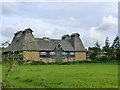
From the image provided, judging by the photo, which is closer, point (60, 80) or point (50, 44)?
point (60, 80)

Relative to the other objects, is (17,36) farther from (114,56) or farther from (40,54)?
(114,56)

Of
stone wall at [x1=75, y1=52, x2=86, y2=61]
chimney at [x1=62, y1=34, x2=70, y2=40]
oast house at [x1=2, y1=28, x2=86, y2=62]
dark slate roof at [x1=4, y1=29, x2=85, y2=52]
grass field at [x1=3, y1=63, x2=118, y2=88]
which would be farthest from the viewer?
chimney at [x1=62, y1=34, x2=70, y2=40]

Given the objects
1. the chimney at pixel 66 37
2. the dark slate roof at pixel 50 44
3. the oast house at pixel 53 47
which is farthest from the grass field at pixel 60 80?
the chimney at pixel 66 37

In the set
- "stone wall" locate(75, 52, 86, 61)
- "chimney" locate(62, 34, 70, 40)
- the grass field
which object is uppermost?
"chimney" locate(62, 34, 70, 40)

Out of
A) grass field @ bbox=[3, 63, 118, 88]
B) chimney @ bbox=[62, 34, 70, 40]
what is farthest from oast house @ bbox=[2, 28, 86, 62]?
grass field @ bbox=[3, 63, 118, 88]

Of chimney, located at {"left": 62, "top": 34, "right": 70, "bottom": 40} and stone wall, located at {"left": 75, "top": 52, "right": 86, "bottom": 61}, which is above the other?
chimney, located at {"left": 62, "top": 34, "right": 70, "bottom": 40}

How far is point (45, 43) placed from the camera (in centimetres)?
7619

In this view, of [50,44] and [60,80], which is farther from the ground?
[50,44]

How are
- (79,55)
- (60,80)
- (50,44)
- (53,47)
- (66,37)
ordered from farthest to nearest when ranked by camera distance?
1. (66,37)
2. (79,55)
3. (50,44)
4. (53,47)
5. (60,80)

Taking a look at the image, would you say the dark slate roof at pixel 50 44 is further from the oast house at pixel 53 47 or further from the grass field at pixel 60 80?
the grass field at pixel 60 80

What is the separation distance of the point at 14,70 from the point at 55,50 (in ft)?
218

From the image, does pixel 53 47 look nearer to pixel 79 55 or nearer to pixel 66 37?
pixel 79 55

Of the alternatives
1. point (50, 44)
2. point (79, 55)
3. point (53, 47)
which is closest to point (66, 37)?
point (79, 55)

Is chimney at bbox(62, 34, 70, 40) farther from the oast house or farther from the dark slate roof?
the dark slate roof
